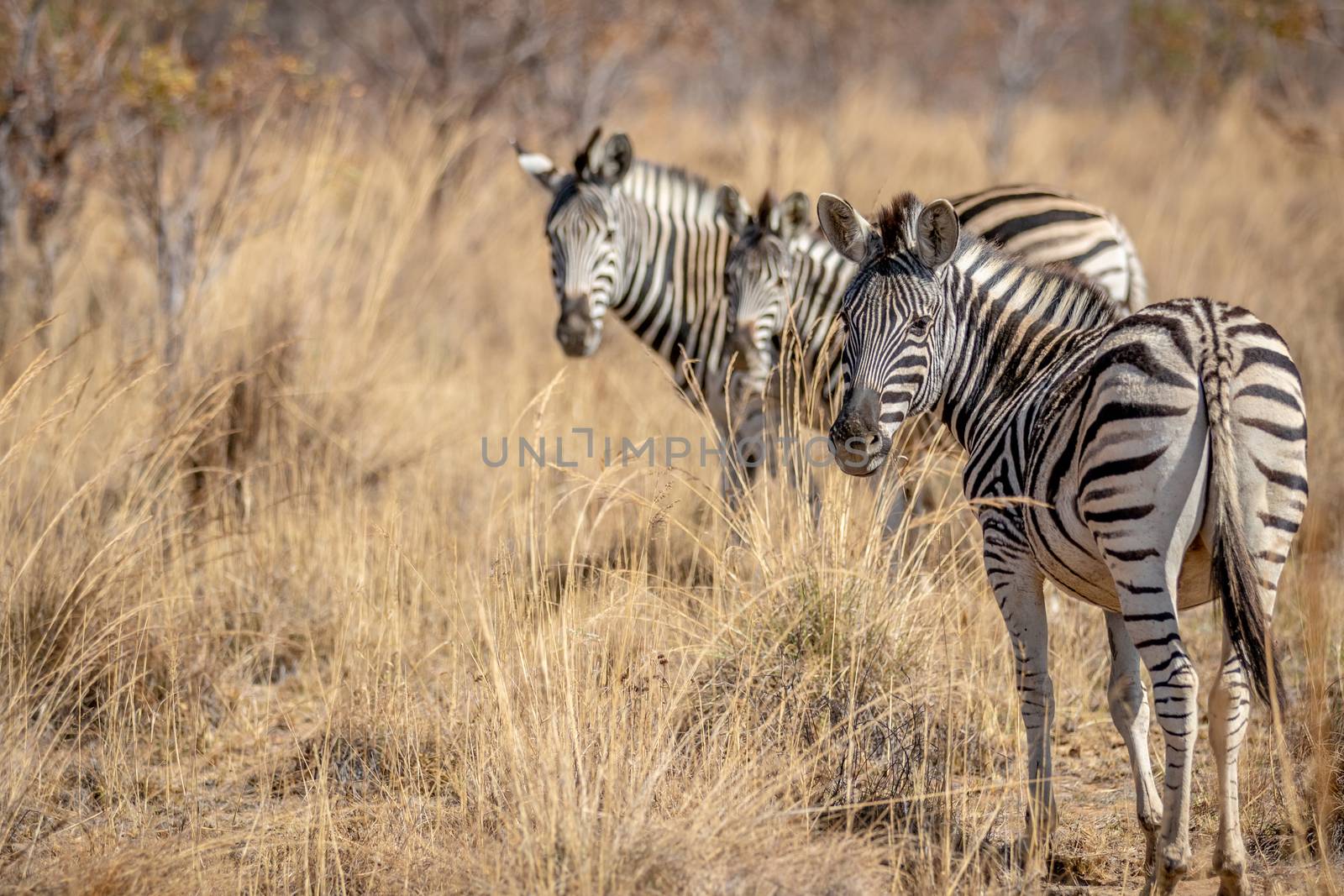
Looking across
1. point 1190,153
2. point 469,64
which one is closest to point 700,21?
point 469,64

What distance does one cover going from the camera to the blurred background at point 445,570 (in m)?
3.34

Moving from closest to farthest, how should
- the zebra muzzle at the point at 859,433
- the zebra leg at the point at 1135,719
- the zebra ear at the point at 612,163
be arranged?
the zebra leg at the point at 1135,719, the zebra muzzle at the point at 859,433, the zebra ear at the point at 612,163

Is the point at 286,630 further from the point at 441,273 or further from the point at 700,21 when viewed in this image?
the point at 700,21

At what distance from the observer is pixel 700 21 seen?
11.5 m

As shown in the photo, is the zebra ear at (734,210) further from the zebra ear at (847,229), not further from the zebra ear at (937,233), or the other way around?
the zebra ear at (937,233)

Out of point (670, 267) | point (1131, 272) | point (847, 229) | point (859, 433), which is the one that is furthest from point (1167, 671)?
point (1131, 272)

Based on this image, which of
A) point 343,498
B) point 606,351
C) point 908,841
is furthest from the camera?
point 606,351

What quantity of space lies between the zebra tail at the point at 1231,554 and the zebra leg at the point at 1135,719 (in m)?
0.45

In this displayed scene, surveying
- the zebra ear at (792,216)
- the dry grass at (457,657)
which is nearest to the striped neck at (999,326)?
the dry grass at (457,657)

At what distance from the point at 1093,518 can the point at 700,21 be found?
379 inches

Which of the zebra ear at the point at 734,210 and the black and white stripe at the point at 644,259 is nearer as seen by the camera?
the zebra ear at the point at 734,210

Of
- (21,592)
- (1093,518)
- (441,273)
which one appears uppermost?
(441,273)

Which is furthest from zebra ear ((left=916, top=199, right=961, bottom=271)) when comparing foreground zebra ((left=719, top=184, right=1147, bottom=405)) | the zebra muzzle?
foreground zebra ((left=719, top=184, right=1147, bottom=405))

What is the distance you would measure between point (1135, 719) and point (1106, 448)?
0.90 metres
